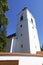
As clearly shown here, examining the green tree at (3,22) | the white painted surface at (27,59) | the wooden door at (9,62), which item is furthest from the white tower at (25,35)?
the wooden door at (9,62)

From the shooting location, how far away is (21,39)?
27.8 m

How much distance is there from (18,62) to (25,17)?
876 inches

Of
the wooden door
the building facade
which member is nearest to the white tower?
the building facade

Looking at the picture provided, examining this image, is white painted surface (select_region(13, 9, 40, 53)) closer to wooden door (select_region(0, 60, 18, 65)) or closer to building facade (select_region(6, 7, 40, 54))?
building facade (select_region(6, 7, 40, 54))

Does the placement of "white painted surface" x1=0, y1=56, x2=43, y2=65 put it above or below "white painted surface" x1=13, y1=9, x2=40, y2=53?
below

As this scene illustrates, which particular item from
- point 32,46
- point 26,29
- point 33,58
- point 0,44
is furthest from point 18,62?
point 26,29

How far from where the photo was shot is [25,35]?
1079 inches

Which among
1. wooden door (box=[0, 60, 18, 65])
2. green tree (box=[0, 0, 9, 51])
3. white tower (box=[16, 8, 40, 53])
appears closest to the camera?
wooden door (box=[0, 60, 18, 65])

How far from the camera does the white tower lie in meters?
25.9

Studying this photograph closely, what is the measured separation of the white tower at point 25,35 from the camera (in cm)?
2588

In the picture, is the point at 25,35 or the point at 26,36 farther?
the point at 25,35

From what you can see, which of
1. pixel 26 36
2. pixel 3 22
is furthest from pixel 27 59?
pixel 26 36

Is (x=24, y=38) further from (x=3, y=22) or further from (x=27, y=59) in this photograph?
(x=27, y=59)

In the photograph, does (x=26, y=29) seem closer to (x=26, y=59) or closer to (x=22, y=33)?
(x=22, y=33)
